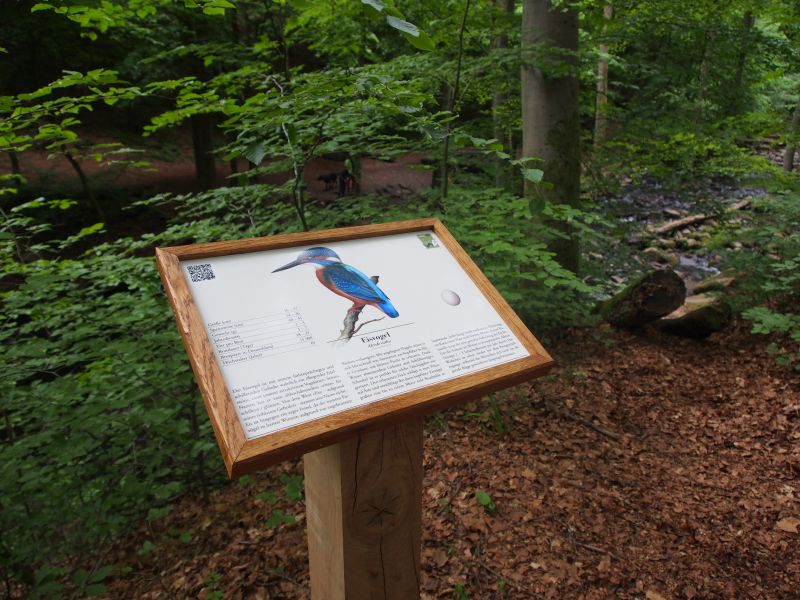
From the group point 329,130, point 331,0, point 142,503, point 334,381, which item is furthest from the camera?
point 331,0

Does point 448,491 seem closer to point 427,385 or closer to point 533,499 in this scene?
point 533,499

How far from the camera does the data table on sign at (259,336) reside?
1185mm

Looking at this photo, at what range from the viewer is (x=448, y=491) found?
9.56ft

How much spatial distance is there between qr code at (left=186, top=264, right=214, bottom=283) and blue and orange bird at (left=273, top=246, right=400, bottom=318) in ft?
0.58

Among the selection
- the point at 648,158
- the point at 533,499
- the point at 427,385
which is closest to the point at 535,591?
the point at 533,499

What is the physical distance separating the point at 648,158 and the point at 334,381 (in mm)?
5281

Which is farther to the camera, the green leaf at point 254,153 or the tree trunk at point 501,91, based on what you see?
the tree trunk at point 501,91

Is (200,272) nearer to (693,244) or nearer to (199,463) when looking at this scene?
(199,463)

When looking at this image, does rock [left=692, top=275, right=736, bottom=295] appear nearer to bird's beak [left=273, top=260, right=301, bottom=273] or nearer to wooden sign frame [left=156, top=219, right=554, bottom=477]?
wooden sign frame [left=156, top=219, right=554, bottom=477]

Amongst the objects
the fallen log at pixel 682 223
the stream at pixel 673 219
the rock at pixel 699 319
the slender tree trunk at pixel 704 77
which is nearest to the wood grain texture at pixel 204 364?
the stream at pixel 673 219

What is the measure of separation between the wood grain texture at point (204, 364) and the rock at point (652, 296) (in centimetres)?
484

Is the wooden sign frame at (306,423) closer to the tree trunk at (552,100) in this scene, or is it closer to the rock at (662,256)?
the tree trunk at (552,100)

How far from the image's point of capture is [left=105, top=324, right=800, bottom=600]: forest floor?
2326mm

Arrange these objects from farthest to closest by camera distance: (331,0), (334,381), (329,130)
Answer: (331,0)
(329,130)
(334,381)
